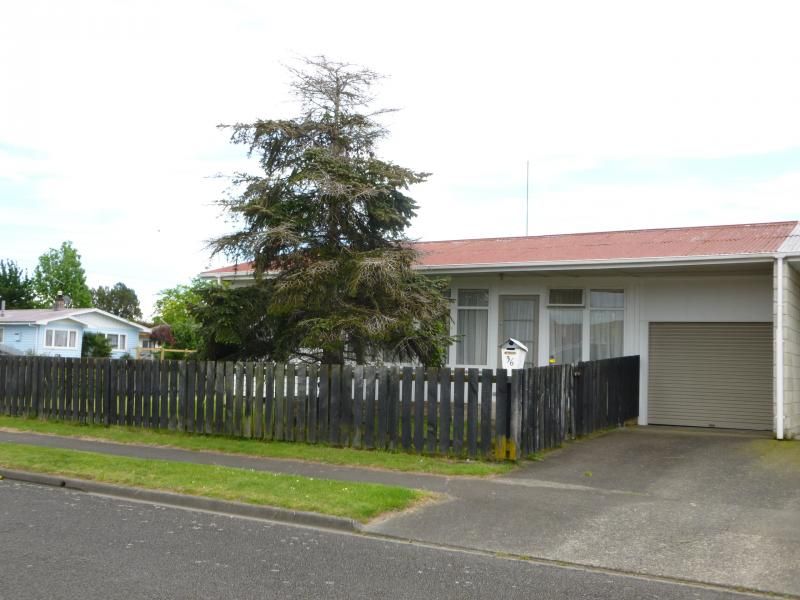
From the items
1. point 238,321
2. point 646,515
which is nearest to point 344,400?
point 238,321

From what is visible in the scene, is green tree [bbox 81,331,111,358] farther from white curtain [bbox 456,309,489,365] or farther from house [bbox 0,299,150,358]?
white curtain [bbox 456,309,489,365]

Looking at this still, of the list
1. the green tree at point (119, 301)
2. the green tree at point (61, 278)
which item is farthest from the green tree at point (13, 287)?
the green tree at point (119, 301)

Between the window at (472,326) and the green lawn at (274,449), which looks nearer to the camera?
the green lawn at (274,449)

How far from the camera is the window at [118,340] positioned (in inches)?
2196

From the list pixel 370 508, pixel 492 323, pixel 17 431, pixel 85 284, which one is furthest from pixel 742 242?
pixel 85 284

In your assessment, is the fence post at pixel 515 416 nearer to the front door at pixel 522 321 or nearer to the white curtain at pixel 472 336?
the front door at pixel 522 321

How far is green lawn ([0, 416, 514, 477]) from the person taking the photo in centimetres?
1137

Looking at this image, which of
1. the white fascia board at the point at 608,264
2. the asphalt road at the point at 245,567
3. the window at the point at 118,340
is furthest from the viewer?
the window at the point at 118,340

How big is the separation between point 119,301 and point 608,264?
100m

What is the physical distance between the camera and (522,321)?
1830 cm

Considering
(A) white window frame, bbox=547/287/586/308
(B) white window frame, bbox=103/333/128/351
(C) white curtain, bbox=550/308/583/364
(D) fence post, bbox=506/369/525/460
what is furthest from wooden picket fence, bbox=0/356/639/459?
(B) white window frame, bbox=103/333/128/351

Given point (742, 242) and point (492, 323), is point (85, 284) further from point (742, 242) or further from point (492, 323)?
point (742, 242)

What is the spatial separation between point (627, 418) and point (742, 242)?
4.20 meters

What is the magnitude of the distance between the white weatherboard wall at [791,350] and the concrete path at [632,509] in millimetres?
930
